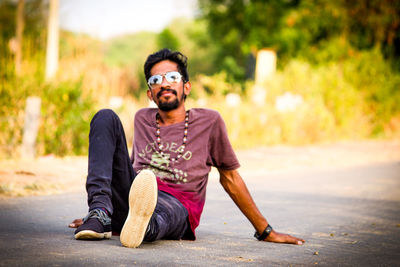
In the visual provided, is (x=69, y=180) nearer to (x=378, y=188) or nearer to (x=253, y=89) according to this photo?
(x=378, y=188)

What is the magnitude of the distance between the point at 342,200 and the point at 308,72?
11.6 m

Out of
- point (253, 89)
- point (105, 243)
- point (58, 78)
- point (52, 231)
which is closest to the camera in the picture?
point (105, 243)

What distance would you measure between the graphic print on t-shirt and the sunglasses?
445 millimetres

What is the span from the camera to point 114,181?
389 centimetres

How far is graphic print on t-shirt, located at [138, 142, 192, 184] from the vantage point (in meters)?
4.14

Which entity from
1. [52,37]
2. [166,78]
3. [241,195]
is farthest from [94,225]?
[52,37]

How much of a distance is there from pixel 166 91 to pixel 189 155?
498 millimetres

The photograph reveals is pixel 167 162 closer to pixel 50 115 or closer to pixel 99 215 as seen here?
pixel 99 215

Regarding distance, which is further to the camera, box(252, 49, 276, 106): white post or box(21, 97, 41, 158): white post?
box(252, 49, 276, 106): white post

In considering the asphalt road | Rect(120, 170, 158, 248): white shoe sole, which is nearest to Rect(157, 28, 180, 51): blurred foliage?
the asphalt road

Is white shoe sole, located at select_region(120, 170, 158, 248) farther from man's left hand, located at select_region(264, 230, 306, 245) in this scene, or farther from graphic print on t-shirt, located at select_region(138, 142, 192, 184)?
man's left hand, located at select_region(264, 230, 306, 245)

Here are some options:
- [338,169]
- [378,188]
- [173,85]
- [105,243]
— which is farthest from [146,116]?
[338,169]

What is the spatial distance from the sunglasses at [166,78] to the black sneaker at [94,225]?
1.08 meters

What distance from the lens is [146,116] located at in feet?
14.3
